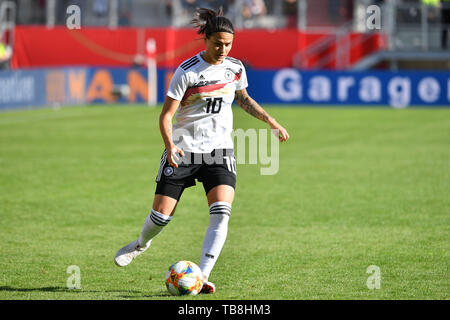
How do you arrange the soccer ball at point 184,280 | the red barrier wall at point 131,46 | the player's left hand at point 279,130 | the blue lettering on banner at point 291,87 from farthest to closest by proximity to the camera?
1. the red barrier wall at point 131,46
2. the blue lettering on banner at point 291,87
3. the player's left hand at point 279,130
4. the soccer ball at point 184,280

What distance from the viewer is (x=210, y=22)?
686cm

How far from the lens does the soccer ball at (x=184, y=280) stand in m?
6.65

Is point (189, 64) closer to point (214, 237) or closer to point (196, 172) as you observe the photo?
point (196, 172)

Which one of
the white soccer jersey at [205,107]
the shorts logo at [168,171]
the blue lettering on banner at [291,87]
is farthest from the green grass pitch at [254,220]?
the blue lettering on banner at [291,87]

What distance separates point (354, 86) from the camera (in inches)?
1363

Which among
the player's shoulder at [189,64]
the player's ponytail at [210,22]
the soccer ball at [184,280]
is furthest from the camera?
the player's shoulder at [189,64]

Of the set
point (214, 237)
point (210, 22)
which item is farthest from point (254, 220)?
point (210, 22)

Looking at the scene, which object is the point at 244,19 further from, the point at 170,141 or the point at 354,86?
the point at 170,141

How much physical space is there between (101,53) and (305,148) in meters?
22.3

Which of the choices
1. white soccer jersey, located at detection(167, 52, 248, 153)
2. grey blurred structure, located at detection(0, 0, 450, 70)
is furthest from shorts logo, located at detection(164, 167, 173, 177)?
grey blurred structure, located at detection(0, 0, 450, 70)

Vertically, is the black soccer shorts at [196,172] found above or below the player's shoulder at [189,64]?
below

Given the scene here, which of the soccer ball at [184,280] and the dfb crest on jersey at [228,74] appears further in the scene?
the dfb crest on jersey at [228,74]

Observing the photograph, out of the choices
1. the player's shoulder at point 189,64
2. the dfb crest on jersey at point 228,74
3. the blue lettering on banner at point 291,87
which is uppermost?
the player's shoulder at point 189,64

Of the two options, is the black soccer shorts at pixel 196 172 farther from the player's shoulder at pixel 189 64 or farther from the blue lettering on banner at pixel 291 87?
the blue lettering on banner at pixel 291 87
